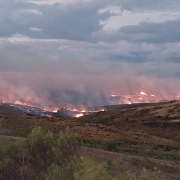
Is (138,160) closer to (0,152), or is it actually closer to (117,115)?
(0,152)

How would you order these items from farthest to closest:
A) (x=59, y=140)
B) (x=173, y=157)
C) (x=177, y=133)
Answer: (x=177, y=133) < (x=173, y=157) < (x=59, y=140)

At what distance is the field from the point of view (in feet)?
101

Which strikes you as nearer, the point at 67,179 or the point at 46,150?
the point at 67,179

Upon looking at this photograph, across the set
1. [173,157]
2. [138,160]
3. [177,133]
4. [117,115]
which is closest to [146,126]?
[177,133]

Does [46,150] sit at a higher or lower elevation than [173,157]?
higher

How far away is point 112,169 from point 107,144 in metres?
21.7

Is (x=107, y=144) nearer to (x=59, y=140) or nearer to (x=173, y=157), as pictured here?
(x=173, y=157)

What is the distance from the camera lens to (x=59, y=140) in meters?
13.6

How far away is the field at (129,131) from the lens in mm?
30666

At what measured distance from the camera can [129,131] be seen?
59.2 m

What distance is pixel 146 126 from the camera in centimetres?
6844

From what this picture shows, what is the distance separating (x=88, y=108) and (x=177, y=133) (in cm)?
6544

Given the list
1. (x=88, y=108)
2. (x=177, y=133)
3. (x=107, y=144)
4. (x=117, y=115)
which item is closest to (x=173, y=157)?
(x=107, y=144)

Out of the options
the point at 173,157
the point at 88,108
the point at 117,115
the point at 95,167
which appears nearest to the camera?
the point at 95,167
